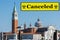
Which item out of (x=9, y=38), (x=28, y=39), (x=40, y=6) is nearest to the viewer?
(x=40, y=6)

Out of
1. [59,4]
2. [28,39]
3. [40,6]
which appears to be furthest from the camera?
[28,39]

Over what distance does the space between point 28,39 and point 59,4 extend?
5407 millimetres

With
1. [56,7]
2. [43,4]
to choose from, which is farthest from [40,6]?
[56,7]

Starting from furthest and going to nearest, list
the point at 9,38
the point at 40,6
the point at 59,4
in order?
the point at 9,38 → the point at 59,4 → the point at 40,6

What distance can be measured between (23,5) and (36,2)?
0.41 ft

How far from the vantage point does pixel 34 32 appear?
24.1 feet

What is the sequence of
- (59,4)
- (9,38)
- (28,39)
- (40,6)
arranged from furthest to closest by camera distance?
(28,39), (9,38), (59,4), (40,6)

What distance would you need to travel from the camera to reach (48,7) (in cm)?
179

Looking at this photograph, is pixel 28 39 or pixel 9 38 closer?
pixel 9 38

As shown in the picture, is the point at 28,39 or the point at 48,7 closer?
the point at 48,7

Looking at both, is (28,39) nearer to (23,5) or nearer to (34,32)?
(34,32)

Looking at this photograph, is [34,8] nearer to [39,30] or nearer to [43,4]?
[43,4]

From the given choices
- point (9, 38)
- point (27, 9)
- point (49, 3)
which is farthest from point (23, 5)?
point (9, 38)

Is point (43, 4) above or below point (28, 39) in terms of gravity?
above
